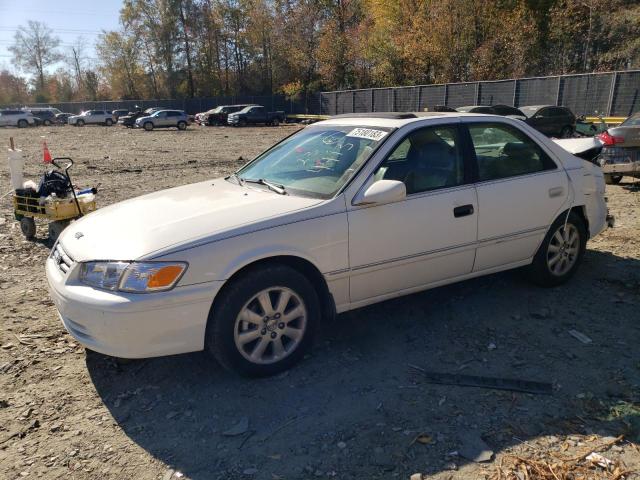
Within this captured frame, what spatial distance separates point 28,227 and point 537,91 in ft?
83.7

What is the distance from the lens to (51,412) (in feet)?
10.5

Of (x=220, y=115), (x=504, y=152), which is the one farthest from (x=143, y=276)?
(x=220, y=115)

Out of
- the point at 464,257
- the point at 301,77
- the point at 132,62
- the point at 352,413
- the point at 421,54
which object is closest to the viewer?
the point at 352,413

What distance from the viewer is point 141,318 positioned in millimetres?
3010

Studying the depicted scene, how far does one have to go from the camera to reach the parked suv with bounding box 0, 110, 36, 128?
4331cm

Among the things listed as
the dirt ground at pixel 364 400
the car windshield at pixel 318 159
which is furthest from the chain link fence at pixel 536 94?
the car windshield at pixel 318 159

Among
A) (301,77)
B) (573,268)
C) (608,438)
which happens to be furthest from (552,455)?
(301,77)

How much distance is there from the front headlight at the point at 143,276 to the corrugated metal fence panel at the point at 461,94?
97.6 feet

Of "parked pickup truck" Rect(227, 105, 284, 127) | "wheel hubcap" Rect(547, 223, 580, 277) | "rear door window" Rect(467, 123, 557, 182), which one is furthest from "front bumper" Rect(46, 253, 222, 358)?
"parked pickup truck" Rect(227, 105, 284, 127)

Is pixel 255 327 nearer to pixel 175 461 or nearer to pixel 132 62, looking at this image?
pixel 175 461

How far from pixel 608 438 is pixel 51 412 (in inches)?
128

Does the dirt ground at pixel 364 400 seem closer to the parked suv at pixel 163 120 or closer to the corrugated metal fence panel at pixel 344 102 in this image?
the parked suv at pixel 163 120

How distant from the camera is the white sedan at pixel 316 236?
311 centimetres

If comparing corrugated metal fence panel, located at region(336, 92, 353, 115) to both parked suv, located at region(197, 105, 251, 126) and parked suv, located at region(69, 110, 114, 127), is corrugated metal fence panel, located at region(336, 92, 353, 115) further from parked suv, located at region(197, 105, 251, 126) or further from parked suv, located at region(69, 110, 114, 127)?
parked suv, located at region(69, 110, 114, 127)
